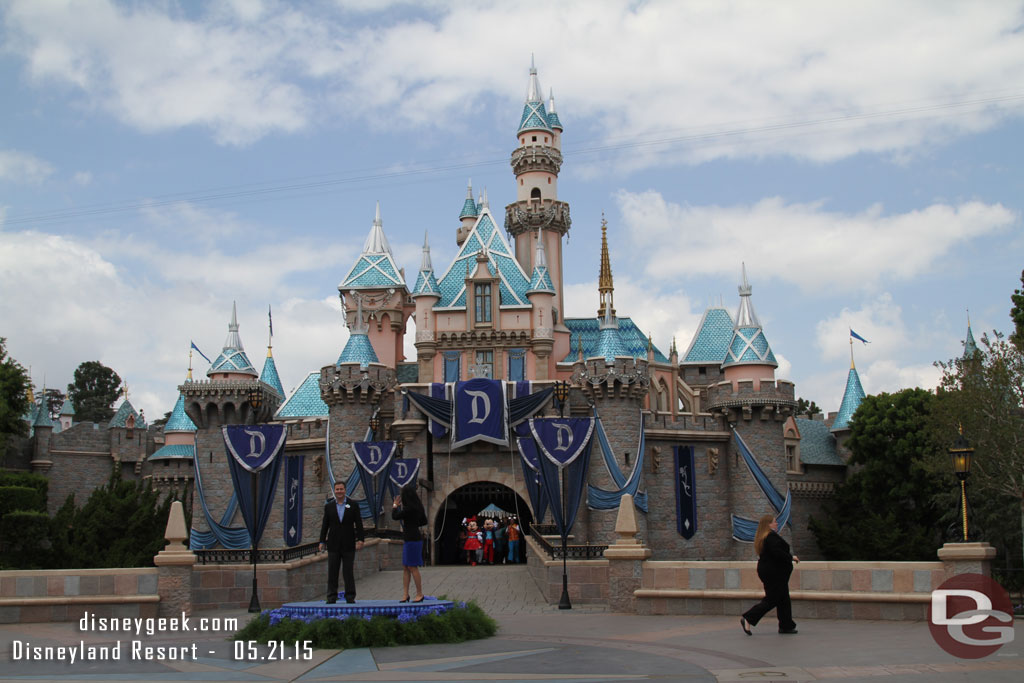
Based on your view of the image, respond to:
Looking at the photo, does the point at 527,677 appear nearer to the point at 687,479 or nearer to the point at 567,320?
the point at 687,479

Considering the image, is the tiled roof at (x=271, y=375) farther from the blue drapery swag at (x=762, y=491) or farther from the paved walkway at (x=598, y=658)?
the paved walkway at (x=598, y=658)

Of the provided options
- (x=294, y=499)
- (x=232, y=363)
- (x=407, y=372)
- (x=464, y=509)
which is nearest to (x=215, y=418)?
(x=232, y=363)

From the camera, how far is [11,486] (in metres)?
39.5

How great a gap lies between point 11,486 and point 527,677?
112 ft

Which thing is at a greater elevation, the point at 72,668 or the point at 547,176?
the point at 547,176

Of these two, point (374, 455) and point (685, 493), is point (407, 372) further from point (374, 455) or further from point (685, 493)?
point (374, 455)

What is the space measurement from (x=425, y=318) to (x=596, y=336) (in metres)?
8.17

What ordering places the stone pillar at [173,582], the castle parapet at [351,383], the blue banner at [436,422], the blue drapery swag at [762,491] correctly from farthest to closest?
the blue drapery swag at [762,491]
the castle parapet at [351,383]
the blue banner at [436,422]
the stone pillar at [173,582]

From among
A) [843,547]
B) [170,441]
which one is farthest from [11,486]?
[843,547]

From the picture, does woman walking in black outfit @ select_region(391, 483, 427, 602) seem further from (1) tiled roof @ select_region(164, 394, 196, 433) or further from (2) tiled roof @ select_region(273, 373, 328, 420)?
(1) tiled roof @ select_region(164, 394, 196, 433)

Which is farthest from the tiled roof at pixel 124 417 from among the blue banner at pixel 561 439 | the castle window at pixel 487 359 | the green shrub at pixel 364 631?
the green shrub at pixel 364 631

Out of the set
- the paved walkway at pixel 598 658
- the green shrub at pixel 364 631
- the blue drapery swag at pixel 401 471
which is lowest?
the paved walkway at pixel 598 658

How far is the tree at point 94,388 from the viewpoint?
268 feet

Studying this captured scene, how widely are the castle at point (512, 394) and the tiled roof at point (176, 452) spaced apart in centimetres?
8
